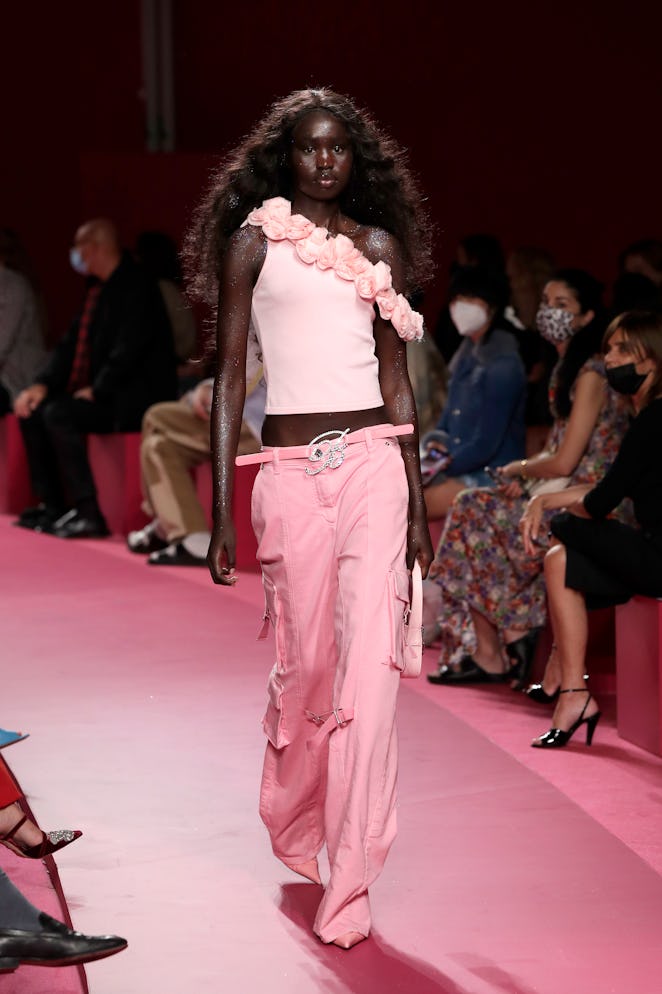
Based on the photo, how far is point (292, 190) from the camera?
320 cm

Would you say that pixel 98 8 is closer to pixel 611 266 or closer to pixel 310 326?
pixel 611 266

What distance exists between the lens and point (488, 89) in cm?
838

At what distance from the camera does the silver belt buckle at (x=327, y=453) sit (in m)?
3.05

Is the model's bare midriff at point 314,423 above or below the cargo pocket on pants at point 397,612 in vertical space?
above

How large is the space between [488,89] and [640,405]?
4.27 metres

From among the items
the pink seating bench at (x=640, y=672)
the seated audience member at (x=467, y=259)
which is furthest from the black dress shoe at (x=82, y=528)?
the pink seating bench at (x=640, y=672)

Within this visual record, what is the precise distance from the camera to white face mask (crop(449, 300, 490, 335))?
18.6ft

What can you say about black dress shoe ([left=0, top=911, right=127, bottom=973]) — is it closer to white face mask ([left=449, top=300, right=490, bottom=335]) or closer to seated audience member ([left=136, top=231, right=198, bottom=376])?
white face mask ([left=449, top=300, right=490, bottom=335])

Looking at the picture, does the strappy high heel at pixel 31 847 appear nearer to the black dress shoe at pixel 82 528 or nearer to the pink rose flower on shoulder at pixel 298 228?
the pink rose flower on shoulder at pixel 298 228

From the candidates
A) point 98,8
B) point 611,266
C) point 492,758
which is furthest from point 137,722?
point 98,8

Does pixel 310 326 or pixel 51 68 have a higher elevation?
pixel 51 68

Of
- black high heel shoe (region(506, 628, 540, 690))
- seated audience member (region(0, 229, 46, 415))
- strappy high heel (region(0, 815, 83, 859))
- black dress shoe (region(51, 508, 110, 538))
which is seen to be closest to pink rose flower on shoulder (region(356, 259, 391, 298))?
strappy high heel (region(0, 815, 83, 859))

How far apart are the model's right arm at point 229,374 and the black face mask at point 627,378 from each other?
1.59 metres

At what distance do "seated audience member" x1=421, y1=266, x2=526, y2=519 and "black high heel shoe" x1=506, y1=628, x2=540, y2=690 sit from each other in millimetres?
776
